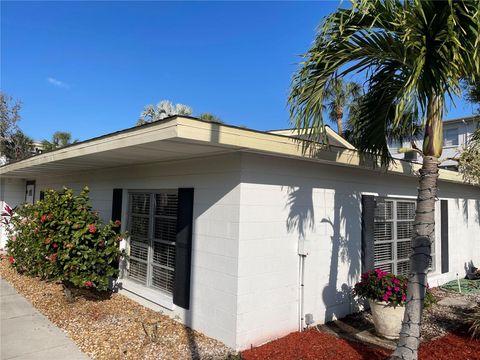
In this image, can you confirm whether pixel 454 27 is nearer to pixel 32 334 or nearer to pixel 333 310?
pixel 333 310

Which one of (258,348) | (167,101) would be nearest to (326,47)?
(258,348)

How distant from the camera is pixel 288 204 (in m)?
5.31

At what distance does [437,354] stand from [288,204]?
2.65 meters

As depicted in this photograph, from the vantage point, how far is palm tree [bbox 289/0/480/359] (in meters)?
3.37

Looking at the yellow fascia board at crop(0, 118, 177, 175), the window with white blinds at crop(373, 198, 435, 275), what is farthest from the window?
the yellow fascia board at crop(0, 118, 177, 175)

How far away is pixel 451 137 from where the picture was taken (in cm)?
2866

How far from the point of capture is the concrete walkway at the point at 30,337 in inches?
175

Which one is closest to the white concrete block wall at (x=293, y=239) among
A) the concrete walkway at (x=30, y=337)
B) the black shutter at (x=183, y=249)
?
the black shutter at (x=183, y=249)

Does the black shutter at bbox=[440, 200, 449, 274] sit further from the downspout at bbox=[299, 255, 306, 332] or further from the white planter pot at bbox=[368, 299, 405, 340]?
the downspout at bbox=[299, 255, 306, 332]

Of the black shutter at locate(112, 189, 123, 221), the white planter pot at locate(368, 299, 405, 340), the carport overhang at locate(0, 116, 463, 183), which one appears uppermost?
the carport overhang at locate(0, 116, 463, 183)

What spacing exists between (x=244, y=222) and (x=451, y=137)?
29528 millimetres

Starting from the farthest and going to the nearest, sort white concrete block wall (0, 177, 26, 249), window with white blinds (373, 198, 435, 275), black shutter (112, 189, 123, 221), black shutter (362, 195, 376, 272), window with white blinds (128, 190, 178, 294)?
white concrete block wall (0, 177, 26, 249) < black shutter (112, 189, 123, 221) < window with white blinds (373, 198, 435, 275) < black shutter (362, 195, 376, 272) < window with white blinds (128, 190, 178, 294)

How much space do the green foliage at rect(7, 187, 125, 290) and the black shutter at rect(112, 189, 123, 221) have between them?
1.64ft

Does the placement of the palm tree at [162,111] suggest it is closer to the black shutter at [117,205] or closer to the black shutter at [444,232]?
the black shutter at [117,205]
